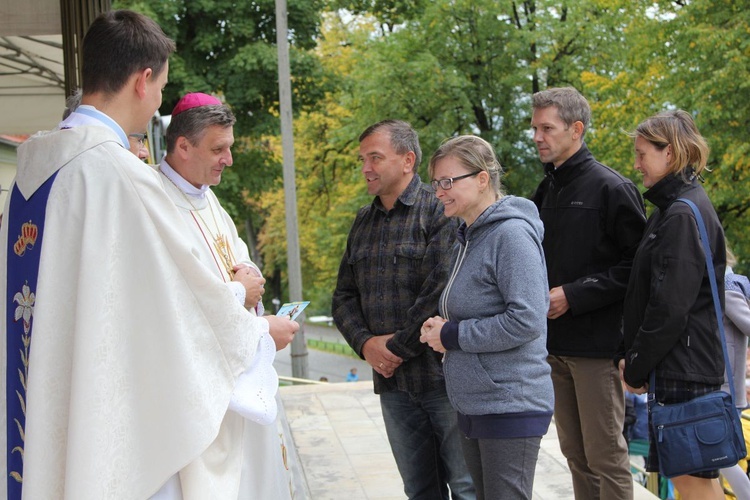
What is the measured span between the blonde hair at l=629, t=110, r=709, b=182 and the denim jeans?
1432mm

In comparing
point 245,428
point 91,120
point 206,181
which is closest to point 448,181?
point 206,181

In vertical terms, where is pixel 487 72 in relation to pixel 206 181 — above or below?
above

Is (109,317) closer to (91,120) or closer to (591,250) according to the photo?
(91,120)

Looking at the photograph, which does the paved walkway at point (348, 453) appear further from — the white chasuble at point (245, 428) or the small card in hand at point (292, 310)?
the small card in hand at point (292, 310)

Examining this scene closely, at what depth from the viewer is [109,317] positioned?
7.22ft

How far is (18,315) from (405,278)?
1.75 m

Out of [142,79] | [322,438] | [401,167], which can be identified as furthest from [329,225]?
[142,79]

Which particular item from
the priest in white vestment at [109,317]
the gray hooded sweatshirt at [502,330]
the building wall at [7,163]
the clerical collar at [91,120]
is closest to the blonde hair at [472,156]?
the gray hooded sweatshirt at [502,330]

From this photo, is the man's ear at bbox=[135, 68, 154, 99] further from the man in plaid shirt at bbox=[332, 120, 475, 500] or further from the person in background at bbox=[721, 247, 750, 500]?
the person in background at bbox=[721, 247, 750, 500]

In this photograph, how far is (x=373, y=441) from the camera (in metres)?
6.70

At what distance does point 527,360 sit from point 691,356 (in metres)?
0.75

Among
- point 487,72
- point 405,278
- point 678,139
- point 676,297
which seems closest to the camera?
point 676,297

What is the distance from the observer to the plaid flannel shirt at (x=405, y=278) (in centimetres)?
360

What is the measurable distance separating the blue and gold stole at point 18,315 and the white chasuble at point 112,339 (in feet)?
0.29
